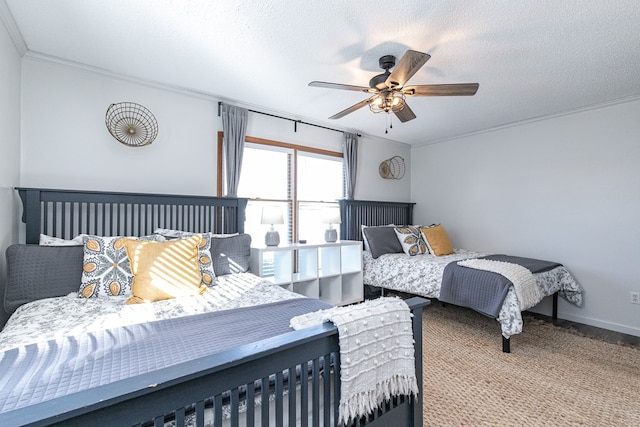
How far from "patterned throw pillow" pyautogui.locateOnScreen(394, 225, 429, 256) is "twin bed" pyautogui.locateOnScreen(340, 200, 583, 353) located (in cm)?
8

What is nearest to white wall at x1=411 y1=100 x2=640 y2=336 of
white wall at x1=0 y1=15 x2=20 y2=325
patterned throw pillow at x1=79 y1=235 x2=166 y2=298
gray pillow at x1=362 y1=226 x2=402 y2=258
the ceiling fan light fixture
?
gray pillow at x1=362 y1=226 x2=402 y2=258

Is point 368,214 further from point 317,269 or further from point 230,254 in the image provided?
point 230,254

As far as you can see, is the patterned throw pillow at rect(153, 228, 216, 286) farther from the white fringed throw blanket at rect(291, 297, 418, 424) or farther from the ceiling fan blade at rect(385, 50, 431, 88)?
the ceiling fan blade at rect(385, 50, 431, 88)

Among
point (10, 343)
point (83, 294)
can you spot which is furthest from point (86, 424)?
point (83, 294)

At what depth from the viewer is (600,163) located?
338 cm

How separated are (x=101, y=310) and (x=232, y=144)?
2.04 meters

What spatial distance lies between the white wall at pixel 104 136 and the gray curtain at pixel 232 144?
121 millimetres

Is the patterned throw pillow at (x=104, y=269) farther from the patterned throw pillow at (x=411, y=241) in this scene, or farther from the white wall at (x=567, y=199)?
the white wall at (x=567, y=199)

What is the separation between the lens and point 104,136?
2631mm

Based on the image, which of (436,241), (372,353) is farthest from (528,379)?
(436,241)

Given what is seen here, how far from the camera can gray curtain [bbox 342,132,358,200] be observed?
428cm

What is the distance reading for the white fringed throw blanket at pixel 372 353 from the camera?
3.62 feet

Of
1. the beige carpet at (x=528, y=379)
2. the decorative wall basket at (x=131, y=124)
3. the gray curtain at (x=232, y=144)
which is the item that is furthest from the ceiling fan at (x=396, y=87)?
the beige carpet at (x=528, y=379)

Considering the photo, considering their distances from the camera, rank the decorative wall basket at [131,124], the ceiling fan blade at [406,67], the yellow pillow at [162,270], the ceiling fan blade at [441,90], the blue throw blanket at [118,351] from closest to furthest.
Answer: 1. the blue throw blanket at [118,351]
2. the ceiling fan blade at [406,67]
3. the yellow pillow at [162,270]
4. the ceiling fan blade at [441,90]
5. the decorative wall basket at [131,124]
